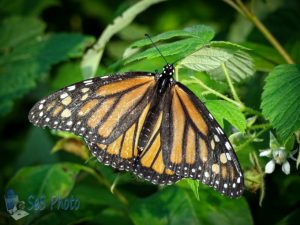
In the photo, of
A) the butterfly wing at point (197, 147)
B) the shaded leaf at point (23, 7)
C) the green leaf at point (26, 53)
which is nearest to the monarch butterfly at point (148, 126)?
the butterfly wing at point (197, 147)

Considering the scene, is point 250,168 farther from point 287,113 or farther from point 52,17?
point 52,17

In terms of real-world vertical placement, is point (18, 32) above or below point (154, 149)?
above

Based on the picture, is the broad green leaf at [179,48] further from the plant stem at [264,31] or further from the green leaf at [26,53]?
the green leaf at [26,53]

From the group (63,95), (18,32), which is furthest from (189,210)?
(18,32)

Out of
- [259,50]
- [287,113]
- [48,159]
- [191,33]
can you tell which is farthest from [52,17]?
[287,113]

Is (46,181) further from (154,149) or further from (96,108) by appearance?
(154,149)

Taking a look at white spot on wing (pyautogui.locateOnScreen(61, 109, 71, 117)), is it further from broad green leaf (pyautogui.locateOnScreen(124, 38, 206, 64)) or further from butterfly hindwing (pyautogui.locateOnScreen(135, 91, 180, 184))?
broad green leaf (pyautogui.locateOnScreen(124, 38, 206, 64))

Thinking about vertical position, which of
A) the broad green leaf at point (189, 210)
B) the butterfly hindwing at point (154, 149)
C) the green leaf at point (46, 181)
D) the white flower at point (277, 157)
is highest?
the butterfly hindwing at point (154, 149)

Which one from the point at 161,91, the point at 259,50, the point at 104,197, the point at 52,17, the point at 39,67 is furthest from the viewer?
the point at 52,17
